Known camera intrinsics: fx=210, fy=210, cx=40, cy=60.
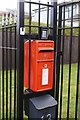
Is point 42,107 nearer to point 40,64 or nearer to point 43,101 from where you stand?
point 43,101

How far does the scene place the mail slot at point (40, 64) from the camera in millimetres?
2098

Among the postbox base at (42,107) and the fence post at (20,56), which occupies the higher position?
the fence post at (20,56)

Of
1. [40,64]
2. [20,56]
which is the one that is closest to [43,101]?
[40,64]

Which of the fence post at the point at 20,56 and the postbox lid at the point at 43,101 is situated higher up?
the fence post at the point at 20,56

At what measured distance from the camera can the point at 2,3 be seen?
2670 mm

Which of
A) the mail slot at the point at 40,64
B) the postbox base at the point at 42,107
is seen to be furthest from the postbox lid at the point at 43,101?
the mail slot at the point at 40,64

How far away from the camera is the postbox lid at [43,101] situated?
213cm

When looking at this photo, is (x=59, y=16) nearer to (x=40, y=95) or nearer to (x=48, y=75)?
(x=48, y=75)

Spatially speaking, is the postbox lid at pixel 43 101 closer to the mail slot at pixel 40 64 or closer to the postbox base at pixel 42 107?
the postbox base at pixel 42 107

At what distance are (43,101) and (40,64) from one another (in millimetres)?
402

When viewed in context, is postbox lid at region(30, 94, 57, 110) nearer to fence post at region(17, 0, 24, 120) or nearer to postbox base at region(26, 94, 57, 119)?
postbox base at region(26, 94, 57, 119)

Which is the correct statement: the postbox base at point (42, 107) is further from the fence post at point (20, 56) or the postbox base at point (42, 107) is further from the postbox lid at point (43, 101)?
the fence post at point (20, 56)

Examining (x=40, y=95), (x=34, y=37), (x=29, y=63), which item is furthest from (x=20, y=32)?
(x=40, y=95)

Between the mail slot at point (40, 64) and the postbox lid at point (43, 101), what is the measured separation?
4.4 inches
